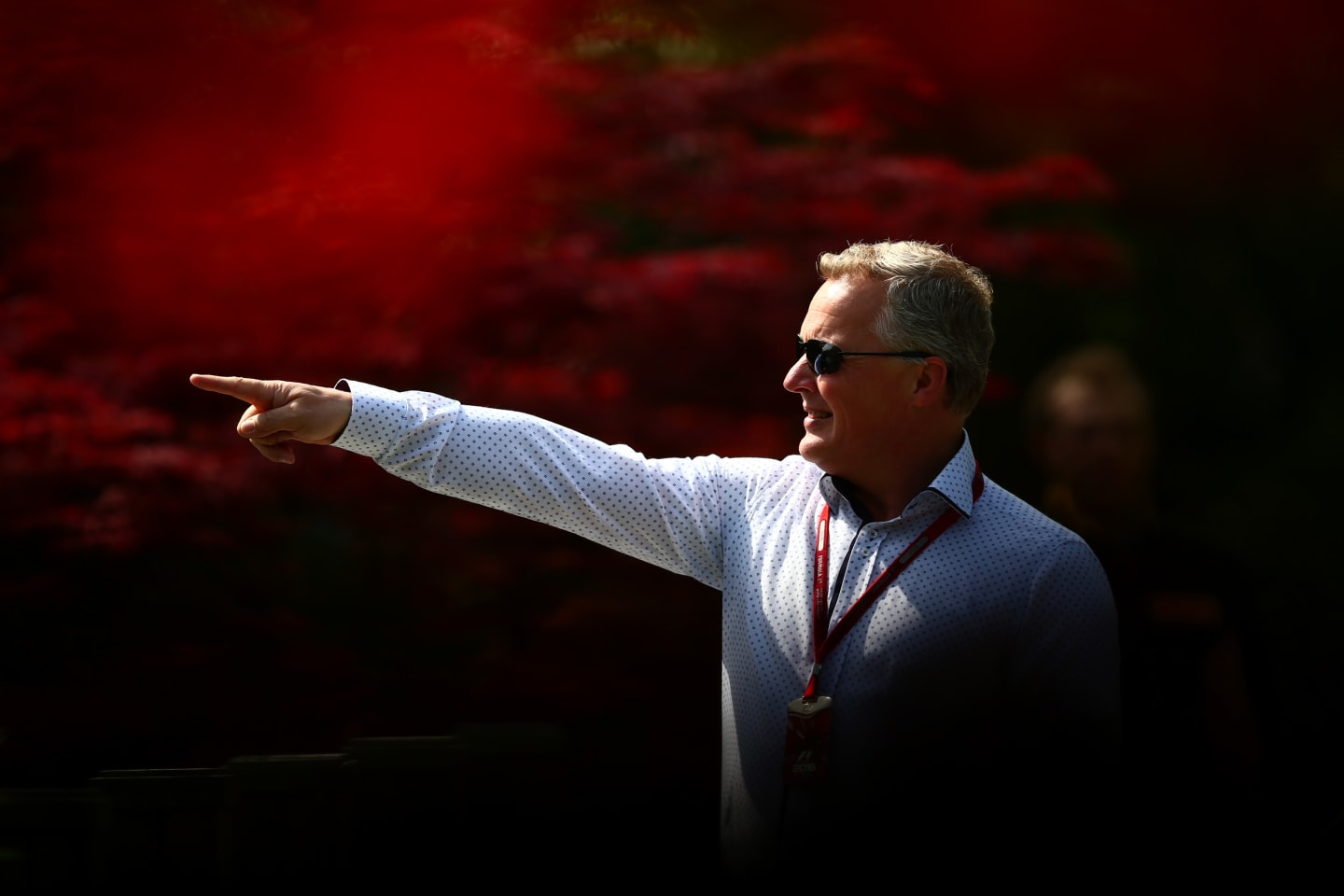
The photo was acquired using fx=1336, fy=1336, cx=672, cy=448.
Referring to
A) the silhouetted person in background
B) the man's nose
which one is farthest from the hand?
the silhouetted person in background

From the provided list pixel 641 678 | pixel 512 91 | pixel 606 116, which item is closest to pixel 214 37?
pixel 512 91

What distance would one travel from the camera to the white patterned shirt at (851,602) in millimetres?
1969

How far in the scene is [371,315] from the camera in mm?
3646

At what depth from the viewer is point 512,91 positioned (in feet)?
12.1

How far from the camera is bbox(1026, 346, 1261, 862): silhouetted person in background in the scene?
105 inches

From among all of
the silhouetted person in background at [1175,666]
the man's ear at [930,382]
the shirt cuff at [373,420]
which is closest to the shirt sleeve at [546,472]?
the shirt cuff at [373,420]

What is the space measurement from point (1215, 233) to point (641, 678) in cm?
436

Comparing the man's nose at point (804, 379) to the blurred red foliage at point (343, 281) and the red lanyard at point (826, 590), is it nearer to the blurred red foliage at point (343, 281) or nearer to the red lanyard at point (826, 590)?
the red lanyard at point (826, 590)

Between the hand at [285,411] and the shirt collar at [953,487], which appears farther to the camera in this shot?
A: the shirt collar at [953,487]

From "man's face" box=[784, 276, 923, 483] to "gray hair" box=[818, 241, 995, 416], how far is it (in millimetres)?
20

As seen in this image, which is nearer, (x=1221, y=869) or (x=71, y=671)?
(x=1221, y=869)

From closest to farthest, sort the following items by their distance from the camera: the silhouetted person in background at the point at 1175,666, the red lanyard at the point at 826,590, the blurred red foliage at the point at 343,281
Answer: the red lanyard at the point at 826,590
the silhouetted person in background at the point at 1175,666
the blurred red foliage at the point at 343,281

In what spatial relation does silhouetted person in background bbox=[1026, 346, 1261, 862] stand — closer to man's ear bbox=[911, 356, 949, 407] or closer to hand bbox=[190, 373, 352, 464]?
man's ear bbox=[911, 356, 949, 407]

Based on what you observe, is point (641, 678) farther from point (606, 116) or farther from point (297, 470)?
point (606, 116)
